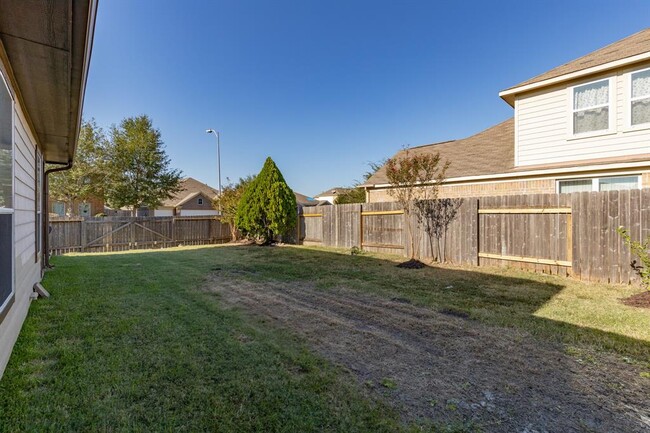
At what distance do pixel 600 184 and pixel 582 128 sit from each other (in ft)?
4.95

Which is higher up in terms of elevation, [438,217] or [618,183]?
[618,183]

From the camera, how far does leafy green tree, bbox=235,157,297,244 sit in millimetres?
13789

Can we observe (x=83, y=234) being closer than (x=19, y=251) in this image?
No

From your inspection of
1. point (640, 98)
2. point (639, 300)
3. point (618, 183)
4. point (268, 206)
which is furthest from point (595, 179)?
point (268, 206)

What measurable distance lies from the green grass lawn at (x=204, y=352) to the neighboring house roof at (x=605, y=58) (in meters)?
5.45

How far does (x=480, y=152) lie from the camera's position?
39.0 ft

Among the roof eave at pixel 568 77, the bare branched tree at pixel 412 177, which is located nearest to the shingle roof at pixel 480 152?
the roof eave at pixel 568 77

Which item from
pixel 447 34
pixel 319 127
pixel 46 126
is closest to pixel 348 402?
pixel 46 126

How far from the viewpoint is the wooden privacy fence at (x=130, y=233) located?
12.4 m

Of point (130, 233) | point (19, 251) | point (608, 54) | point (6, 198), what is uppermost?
point (608, 54)

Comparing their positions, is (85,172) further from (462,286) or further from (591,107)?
(591,107)

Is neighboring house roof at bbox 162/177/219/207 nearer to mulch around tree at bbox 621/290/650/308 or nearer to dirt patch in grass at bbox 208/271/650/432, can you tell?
dirt patch in grass at bbox 208/271/650/432

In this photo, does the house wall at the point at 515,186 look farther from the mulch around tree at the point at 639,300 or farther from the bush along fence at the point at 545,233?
the mulch around tree at the point at 639,300

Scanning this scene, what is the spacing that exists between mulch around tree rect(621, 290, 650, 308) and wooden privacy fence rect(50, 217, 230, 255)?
1519 centimetres
